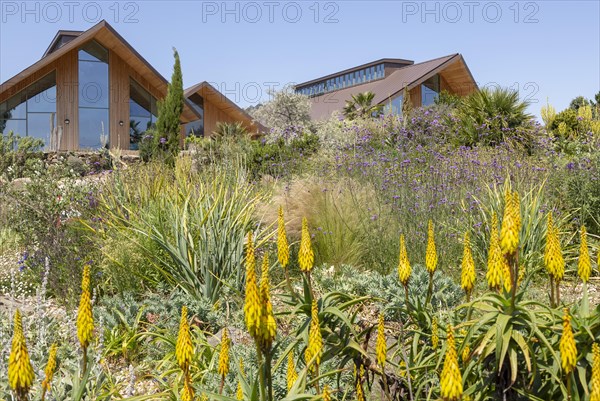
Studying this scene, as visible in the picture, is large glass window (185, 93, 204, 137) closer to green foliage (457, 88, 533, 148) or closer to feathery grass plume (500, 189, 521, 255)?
green foliage (457, 88, 533, 148)

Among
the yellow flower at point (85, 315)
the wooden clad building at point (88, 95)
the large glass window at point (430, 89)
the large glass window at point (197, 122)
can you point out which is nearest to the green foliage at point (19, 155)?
the wooden clad building at point (88, 95)

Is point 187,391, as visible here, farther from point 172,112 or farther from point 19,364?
point 172,112

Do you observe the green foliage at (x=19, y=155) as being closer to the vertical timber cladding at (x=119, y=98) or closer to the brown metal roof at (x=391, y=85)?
the vertical timber cladding at (x=119, y=98)

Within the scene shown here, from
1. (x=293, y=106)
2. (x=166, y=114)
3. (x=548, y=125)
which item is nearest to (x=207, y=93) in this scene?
(x=166, y=114)

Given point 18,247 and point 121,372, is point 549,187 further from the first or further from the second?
point 18,247

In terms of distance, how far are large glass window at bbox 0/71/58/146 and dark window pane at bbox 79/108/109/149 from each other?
0.98 meters

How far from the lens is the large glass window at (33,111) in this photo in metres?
22.3

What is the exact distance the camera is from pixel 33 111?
73.8ft

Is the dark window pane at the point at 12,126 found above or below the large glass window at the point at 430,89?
below

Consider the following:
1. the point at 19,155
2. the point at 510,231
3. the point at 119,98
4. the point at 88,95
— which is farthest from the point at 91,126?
the point at 510,231

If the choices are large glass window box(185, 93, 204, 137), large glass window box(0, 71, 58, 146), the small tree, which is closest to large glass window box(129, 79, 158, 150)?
large glass window box(185, 93, 204, 137)

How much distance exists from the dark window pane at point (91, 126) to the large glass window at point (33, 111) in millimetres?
983

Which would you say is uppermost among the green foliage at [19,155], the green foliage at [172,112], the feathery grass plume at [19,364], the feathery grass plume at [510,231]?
the green foliage at [172,112]

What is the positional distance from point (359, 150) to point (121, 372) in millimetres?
7143
